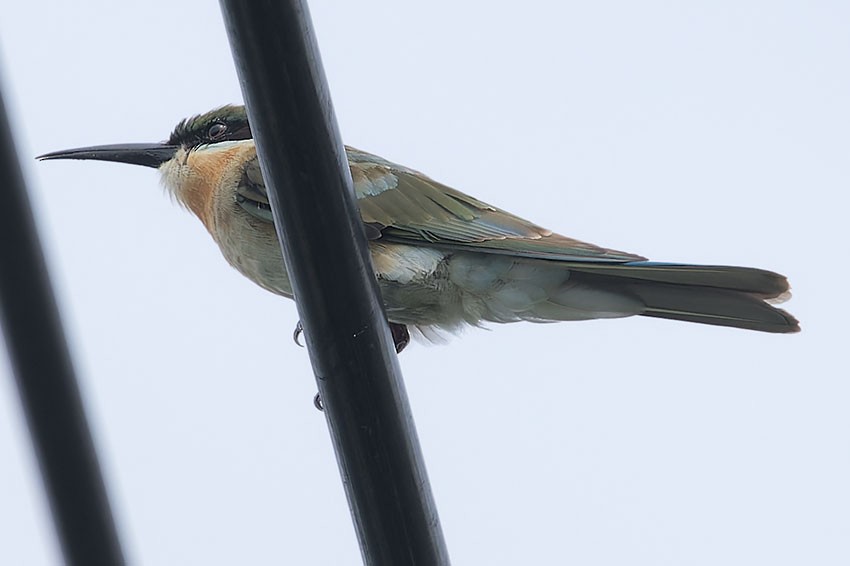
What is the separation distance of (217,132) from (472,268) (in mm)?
972

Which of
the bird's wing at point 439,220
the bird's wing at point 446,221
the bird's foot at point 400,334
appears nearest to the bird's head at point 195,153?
the bird's wing at point 439,220

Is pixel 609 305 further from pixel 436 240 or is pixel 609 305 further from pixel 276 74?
pixel 276 74

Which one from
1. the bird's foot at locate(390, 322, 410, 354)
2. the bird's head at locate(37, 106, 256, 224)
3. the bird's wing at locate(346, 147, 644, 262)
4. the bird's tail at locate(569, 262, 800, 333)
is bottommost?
the bird's tail at locate(569, 262, 800, 333)

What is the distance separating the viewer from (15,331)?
1.00m

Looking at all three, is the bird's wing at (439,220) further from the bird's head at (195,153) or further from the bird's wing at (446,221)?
the bird's head at (195,153)

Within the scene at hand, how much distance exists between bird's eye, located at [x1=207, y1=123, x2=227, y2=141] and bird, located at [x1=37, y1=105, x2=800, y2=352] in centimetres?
24

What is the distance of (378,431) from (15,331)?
43 centimetres

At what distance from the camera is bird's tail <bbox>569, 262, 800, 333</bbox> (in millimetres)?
2383

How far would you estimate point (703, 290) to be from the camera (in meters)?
2.48

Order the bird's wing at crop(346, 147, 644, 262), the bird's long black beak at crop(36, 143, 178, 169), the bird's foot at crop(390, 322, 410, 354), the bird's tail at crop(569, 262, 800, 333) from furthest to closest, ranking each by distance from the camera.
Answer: the bird's long black beak at crop(36, 143, 178, 169)
the bird's foot at crop(390, 322, 410, 354)
the bird's wing at crop(346, 147, 644, 262)
the bird's tail at crop(569, 262, 800, 333)

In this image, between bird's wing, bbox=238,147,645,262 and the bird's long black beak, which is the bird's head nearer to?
the bird's long black beak

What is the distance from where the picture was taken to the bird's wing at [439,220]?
2.60m

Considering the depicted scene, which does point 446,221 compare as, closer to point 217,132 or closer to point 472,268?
point 472,268

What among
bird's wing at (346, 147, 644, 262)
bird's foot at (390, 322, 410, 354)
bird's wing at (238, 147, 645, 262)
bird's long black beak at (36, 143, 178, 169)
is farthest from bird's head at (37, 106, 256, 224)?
bird's foot at (390, 322, 410, 354)
